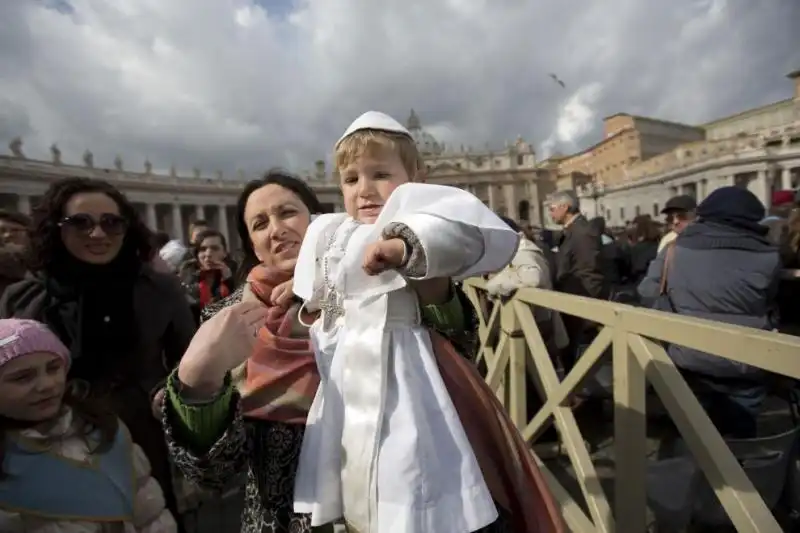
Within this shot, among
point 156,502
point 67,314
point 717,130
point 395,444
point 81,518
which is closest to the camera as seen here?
point 395,444

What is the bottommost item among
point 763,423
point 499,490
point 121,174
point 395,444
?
point 763,423

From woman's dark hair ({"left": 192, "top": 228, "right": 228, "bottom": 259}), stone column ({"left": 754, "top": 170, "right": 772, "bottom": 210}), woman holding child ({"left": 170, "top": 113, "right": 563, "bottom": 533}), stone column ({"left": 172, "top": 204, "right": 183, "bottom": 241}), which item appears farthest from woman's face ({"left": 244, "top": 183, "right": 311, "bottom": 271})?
stone column ({"left": 172, "top": 204, "right": 183, "bottom": 241})

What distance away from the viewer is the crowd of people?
0.91 m

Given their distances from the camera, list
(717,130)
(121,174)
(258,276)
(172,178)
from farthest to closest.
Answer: (717,130), (172,178), (121,174), (258,276)

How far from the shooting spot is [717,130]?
58656 millimetres

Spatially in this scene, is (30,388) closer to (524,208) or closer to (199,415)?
(199,415)

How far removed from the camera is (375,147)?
3.56 ft

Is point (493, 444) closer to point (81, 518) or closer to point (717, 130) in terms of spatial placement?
point (81, 518)

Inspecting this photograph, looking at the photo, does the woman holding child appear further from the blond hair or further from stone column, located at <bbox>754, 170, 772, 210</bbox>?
stone column, located at <bbox>754, 170, 772, 210</bbox>

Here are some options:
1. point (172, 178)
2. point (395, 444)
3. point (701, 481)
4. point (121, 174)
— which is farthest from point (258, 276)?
point (172, 178)

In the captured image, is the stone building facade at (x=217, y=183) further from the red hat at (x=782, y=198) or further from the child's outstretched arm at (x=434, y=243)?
the red hat at (x=782, y=198)

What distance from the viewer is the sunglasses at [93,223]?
1934mm

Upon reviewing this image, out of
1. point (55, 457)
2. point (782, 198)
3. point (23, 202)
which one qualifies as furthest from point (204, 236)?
point (23, 202)

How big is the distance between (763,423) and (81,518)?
4.19 metres
